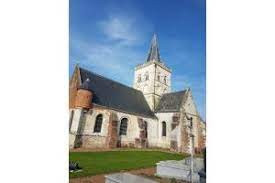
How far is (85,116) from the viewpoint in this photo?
16.3 ft

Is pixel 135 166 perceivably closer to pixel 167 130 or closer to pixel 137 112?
pixel 167 130

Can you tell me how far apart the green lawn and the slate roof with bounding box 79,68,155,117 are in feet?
3.17

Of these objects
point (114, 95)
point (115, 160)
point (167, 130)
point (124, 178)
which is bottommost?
point (124, 178)

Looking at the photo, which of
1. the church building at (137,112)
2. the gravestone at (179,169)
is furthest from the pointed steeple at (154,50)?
the gravestone at (179,169)

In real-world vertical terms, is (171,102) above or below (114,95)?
below

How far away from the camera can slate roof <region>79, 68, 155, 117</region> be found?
168 inches

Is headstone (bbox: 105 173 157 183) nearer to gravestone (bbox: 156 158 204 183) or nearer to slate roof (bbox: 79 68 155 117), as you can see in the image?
gravestone (bbox: 156 158 204 183)

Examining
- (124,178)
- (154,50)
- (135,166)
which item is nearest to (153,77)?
(154,50)

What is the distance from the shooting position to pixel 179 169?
3836 millimetres

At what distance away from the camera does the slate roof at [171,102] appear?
13.4 ft

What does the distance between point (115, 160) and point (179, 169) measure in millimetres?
990
